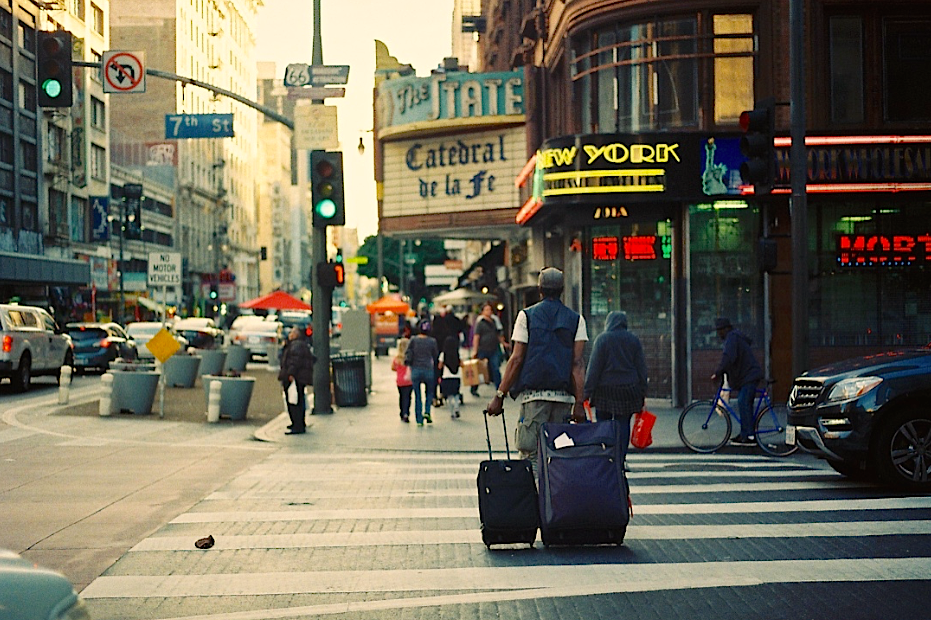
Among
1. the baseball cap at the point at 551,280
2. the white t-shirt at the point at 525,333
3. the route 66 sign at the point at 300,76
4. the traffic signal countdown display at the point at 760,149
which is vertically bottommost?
the white t-shirt at the point at 525,333

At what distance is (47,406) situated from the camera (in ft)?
83.4

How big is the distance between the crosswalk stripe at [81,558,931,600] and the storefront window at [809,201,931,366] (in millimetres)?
15510

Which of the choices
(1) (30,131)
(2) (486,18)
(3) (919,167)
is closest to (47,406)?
(3) (919,167)

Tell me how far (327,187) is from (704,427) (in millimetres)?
8825

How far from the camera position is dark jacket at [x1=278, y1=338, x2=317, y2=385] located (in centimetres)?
2000

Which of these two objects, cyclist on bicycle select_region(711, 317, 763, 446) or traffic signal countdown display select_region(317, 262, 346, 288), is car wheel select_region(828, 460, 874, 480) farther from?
traffic signal countdown display select_region(317, 262, 346, 288)

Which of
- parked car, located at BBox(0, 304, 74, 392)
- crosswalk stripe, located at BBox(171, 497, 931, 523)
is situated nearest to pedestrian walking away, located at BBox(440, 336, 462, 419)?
parked car, located at BBox(0, 304, 74, 392)

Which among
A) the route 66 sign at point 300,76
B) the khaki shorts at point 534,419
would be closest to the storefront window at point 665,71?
the route 66 sign at point 300,76

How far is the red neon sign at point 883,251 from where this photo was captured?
23.3 meters

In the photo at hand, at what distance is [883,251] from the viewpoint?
76.6ft

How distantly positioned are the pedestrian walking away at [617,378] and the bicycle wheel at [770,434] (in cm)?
395

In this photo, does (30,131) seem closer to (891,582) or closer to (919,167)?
(919,167)

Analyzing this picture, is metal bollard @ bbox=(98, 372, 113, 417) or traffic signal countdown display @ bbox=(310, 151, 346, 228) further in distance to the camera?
metal bollard @ bbox=(98, 372, 113, 417)

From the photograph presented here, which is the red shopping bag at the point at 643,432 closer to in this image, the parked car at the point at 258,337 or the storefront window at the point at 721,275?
the storefront window at the point at 721,275
